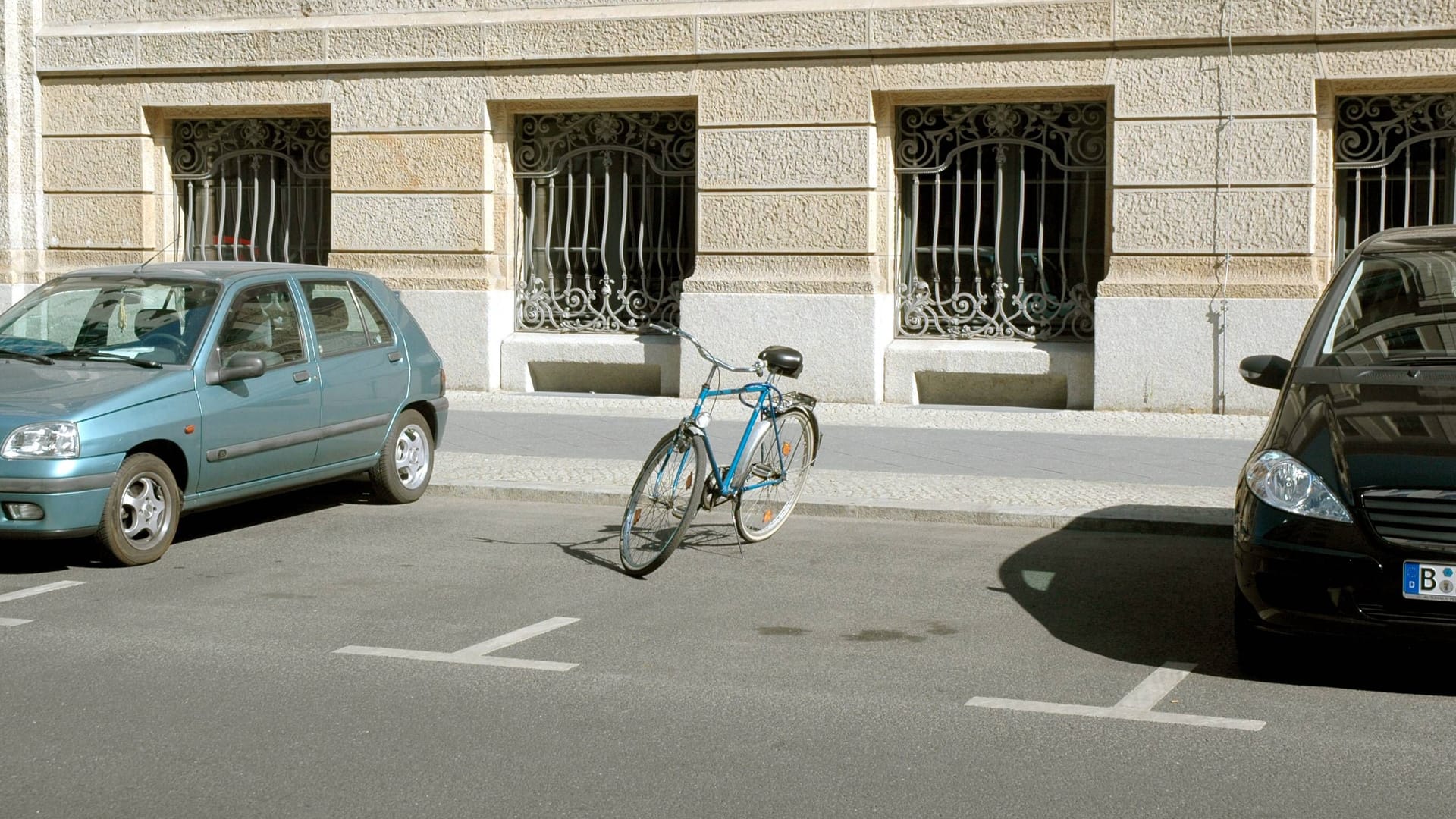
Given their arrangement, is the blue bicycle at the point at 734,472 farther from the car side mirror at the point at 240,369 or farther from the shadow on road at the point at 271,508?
Result: the shadow on road at the point at 271,508

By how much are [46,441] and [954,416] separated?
8080 mm

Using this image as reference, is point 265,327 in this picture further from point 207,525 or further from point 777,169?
point 777,169

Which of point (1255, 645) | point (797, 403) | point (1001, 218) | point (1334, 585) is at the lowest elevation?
point (1255, 645)

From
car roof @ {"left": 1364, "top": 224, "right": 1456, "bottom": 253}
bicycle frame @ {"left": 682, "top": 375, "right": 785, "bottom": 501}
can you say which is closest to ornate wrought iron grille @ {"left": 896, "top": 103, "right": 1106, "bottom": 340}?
bicycle frame @ {"left": 682, "top": 375, "right": 785, "bottom": 501}

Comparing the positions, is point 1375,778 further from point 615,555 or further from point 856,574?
point 615,555

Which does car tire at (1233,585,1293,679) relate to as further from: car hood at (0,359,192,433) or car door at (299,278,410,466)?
car door at (299,278,410,466)

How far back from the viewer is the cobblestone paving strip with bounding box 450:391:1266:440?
1342 centimetres

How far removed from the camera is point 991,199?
601 inches

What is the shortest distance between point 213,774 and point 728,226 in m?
11.1

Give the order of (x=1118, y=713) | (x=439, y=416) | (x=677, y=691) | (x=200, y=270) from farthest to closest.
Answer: (x=439, y=416) → (x=200, y=270) → (x=677, y=691) → (x=1118, y=713)

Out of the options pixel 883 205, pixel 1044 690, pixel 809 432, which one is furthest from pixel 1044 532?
pixel 883 205

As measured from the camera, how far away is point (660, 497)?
26.3ft

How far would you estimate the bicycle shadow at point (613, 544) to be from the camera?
8.45 metres

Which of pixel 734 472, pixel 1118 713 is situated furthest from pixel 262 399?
pixel 1118 713
